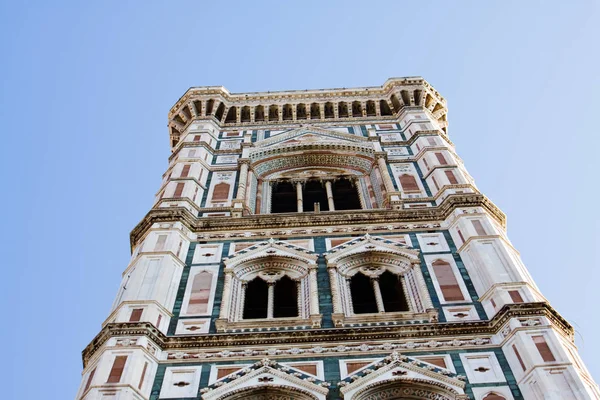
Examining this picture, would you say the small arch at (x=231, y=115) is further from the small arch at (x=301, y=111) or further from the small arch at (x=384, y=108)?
the small arch at (x=384, y=108)

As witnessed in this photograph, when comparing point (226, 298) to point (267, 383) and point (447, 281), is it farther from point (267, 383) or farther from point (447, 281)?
point (447, 281)

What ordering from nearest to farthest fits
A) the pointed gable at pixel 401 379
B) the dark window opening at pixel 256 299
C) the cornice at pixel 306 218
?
1. the pointed gable at pixel 401 379
2. the dark window opening at pixel 256 299
3. the cornice at pixel 306 218

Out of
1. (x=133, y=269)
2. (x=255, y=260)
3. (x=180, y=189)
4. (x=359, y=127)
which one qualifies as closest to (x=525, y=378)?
(x=255, y=260)

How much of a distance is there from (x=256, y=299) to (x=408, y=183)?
19.1 ft

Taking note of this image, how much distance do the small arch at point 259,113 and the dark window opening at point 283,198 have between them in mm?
4905

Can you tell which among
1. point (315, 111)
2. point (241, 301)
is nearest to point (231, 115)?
point (315, 111)

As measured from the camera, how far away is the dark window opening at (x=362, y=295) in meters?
13.7

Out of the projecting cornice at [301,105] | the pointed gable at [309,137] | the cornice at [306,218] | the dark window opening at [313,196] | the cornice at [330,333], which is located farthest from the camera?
the projecting cornice at [301,105]

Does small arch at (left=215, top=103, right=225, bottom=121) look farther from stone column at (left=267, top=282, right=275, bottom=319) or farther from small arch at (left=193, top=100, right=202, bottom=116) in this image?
stone column at (left=267, top=282, right=275, bottom=319)

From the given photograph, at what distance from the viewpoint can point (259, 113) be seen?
984 inches

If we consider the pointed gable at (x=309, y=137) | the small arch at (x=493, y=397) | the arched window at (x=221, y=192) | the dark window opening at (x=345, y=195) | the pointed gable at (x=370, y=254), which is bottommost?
the small arch at (x=493, y=397)

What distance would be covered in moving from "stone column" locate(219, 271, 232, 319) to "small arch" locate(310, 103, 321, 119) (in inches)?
447

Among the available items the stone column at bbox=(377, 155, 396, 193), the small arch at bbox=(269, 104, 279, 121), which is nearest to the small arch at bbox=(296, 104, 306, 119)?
the small arch at bbox=(269, 104, 279, 121)

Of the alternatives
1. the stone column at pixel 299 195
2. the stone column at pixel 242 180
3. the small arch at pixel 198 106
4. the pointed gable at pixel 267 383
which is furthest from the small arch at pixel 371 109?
the pointed gable at pixel 267 383
